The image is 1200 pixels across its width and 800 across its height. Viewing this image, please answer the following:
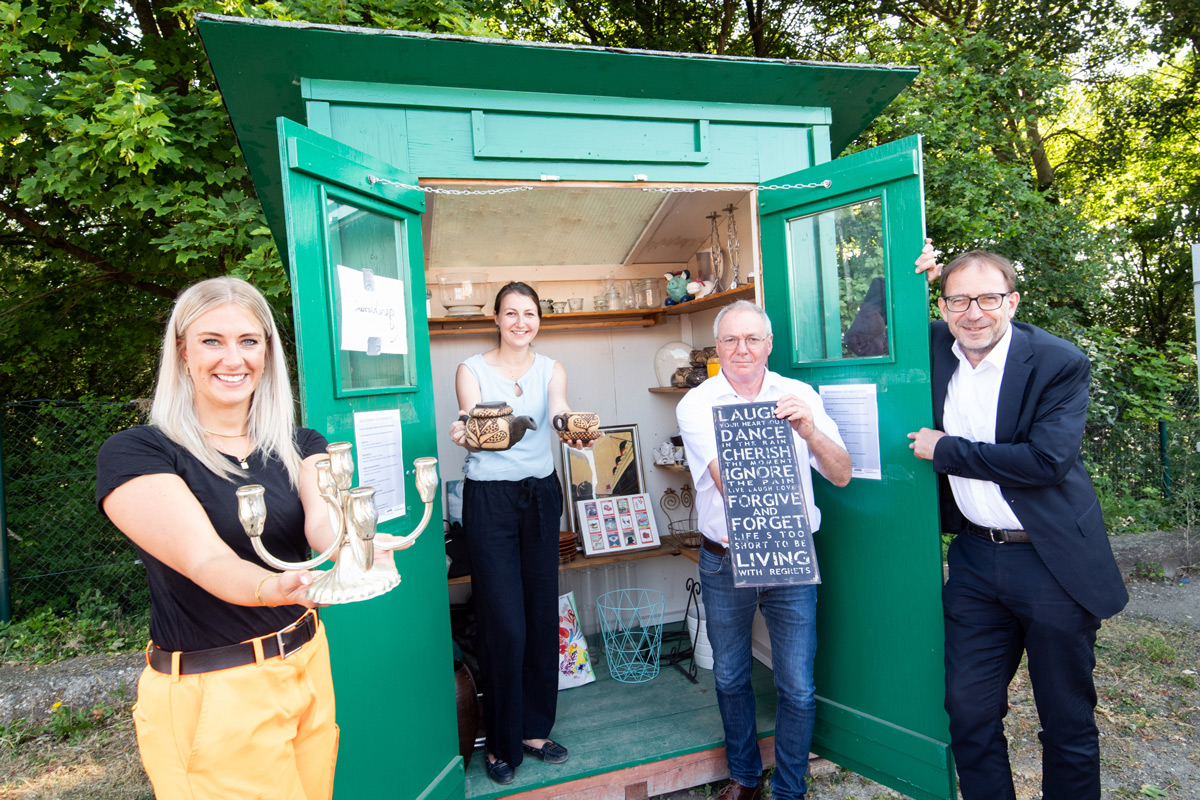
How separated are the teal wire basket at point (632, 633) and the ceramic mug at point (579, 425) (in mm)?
1669

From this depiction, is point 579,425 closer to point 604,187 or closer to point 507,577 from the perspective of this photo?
point 507,577

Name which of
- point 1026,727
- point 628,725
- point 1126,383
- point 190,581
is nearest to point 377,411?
point 190,581

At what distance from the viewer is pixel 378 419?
2391 millimetres

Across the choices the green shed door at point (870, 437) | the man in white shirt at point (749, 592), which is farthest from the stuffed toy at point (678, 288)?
the man in white shirt at point (749, 592)

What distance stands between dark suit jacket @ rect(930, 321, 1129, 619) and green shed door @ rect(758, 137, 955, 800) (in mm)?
323

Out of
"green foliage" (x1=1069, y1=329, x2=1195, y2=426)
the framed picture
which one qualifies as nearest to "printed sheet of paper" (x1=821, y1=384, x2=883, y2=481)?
the framed picture

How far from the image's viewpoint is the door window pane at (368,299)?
2.28 meters

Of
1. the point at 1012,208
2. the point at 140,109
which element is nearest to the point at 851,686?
A: the point at 140,109

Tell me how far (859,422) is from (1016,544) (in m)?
0.75

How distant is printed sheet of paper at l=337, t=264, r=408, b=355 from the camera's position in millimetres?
2301

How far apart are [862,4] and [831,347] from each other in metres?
8.15

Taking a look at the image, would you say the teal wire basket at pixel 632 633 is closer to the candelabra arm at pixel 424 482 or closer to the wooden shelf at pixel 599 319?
the wooden shelf at pixel 599 319

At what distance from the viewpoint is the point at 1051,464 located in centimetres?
214

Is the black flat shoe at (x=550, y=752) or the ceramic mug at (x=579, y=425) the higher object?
the ceramic mug at (x=579, y=425)
